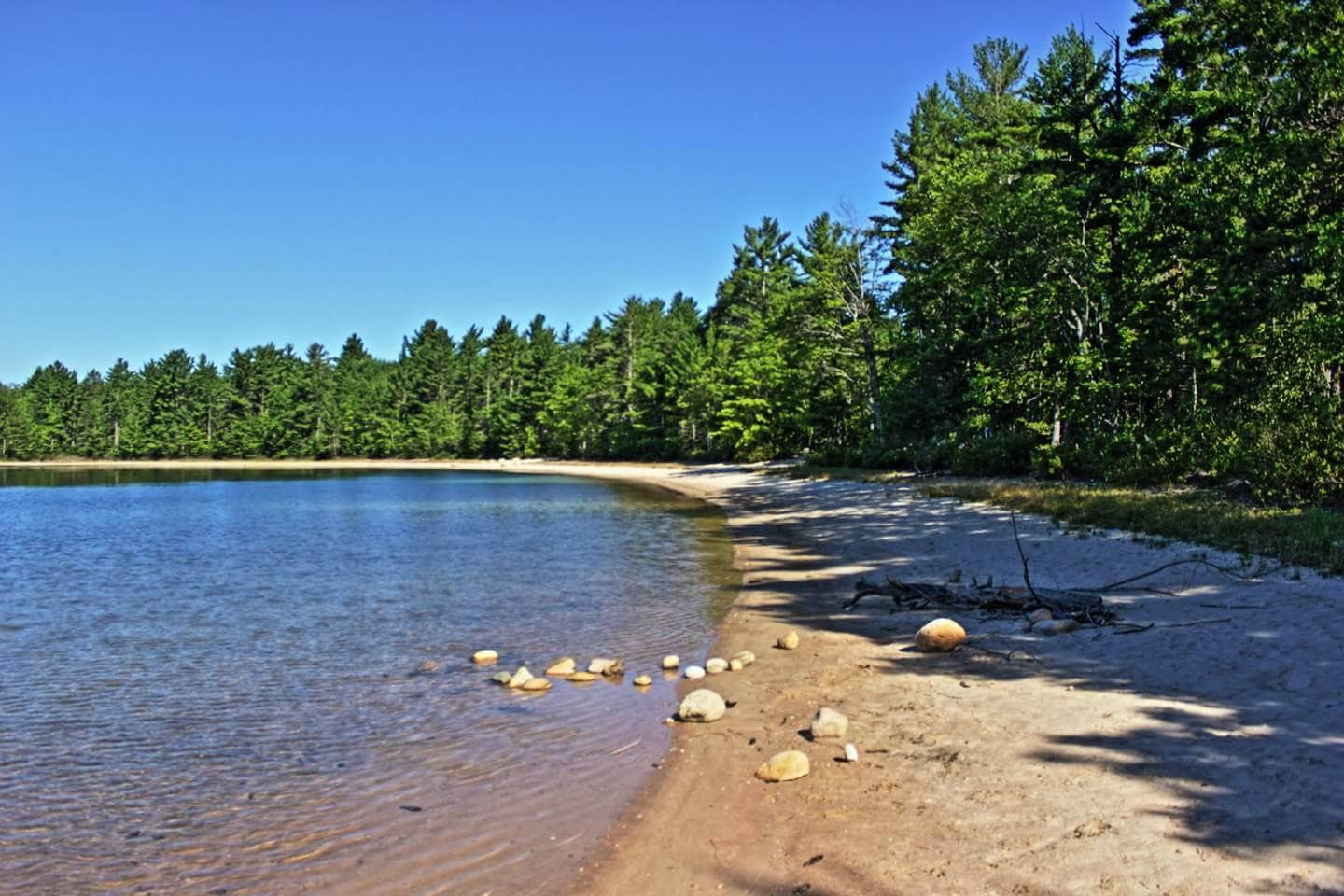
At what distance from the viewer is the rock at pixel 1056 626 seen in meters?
9.41

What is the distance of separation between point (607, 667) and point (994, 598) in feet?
17.0

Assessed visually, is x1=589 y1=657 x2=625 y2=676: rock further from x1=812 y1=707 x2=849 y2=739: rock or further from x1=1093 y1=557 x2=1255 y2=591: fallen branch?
x1=1093 y1=557 x2=1255 y2=591: fallen branch

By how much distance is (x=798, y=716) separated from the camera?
7652 millimetres

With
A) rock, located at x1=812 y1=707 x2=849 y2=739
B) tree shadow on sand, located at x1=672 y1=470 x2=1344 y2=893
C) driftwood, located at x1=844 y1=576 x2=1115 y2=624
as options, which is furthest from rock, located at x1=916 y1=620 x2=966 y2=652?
rock, located at x1=812 y1=707 x2=849 y2=739

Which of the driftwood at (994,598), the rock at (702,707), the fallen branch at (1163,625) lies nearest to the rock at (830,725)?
the rock at (702,707)

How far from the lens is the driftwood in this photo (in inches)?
390

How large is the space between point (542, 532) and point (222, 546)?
953cm

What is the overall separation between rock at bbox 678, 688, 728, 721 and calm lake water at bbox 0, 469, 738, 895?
0.35m

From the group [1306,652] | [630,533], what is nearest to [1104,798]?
[1306,652]

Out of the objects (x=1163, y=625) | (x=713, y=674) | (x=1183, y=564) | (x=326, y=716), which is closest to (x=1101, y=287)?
(x=1183, y=564)

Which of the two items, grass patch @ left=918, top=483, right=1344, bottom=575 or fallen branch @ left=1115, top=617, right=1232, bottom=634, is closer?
fallen branch @ left=1115, top=617, right=1232, bottom=634

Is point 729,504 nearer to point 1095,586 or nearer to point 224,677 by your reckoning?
point 1095,586

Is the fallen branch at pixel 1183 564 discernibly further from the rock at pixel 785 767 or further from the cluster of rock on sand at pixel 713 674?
the rock at pixel 785 767

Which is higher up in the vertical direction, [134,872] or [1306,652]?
[1306,652]
